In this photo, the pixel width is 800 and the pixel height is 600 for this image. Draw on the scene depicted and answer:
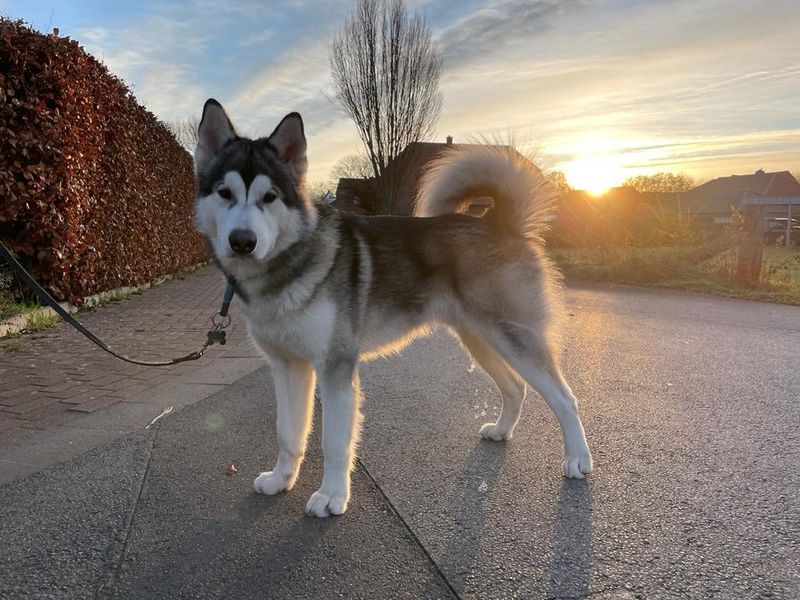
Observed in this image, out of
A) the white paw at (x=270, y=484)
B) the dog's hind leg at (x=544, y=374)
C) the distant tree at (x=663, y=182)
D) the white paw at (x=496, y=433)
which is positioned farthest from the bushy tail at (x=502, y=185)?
the distant tree at (x=663, y=182)

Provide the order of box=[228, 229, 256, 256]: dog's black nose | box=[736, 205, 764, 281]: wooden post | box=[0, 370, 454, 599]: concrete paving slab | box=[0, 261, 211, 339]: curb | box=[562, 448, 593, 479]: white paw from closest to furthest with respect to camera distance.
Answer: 1. box=[0, 370, 454, 599]: concrete paving slab
2. box=[228, 229, 256, 256]: dog's black nose
3. box=[562, 448, 593, 479]: white paw
4. box=[0, 261, 211, 339]: curb
5. box=[736, 205, 764, 281]: wooden post

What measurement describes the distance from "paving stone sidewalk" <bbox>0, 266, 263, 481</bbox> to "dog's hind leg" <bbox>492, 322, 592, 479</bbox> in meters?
2.68

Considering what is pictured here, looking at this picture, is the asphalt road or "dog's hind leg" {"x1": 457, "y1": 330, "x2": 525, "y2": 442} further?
"dog's hind leg" {"x1": 457, "y1": 330, "x2": 525, "y2": 442}

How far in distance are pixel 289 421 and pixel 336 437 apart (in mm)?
385

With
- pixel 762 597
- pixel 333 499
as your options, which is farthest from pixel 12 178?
pixel 762 597

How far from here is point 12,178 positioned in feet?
21.5

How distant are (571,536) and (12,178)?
6922 millimetres

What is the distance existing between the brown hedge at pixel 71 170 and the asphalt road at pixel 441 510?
4.04 m

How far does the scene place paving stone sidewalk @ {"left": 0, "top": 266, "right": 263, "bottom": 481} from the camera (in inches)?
169

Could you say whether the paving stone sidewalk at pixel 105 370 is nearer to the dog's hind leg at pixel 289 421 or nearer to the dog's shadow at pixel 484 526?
the dog's hind leg at pixel 289 421

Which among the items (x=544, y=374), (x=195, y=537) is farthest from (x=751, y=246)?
(x=195, y=537)

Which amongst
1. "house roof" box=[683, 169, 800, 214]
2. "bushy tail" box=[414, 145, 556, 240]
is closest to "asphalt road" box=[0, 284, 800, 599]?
"bushy tail" box=[414, 145, 556, 240]

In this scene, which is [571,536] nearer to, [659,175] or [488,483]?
[488,483]

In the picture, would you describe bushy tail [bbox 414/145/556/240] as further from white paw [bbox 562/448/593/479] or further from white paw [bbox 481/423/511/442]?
white paw [bbox 562/448/593/479]
